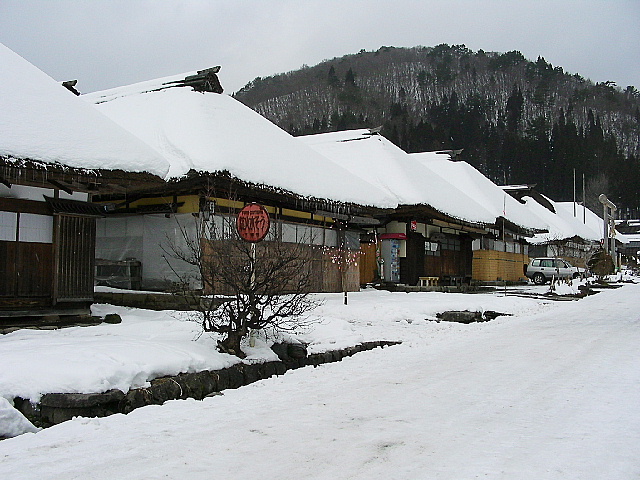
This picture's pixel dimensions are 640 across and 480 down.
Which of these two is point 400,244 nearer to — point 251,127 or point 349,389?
point 251,127

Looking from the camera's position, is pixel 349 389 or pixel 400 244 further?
pixel 400 244

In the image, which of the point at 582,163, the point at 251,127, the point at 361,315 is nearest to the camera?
the point at 361,315

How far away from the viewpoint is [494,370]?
275 inches

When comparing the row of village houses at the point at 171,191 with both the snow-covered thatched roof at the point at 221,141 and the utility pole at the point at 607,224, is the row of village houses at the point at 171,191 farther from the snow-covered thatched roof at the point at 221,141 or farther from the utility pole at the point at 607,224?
the utility pole at the point at 607,224

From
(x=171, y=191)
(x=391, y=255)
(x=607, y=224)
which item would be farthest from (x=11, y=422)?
(x=607, y=224)

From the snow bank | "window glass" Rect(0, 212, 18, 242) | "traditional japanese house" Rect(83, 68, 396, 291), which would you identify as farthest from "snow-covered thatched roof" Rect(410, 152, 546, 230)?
the snow bank

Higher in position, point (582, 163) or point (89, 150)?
point (582, 163)

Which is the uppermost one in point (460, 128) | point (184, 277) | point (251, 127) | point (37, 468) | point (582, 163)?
point (460, 128)

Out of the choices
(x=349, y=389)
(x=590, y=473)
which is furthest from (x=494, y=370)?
(x=590, y=473)

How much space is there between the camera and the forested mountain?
73500 millimetres

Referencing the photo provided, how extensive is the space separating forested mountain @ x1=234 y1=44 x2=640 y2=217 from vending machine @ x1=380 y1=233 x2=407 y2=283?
137ft

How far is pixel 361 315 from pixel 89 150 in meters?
6.33

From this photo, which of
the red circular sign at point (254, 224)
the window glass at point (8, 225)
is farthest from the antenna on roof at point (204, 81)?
the red circular sign at point (254, 224)

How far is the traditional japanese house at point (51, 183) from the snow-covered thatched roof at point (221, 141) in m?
2.49
